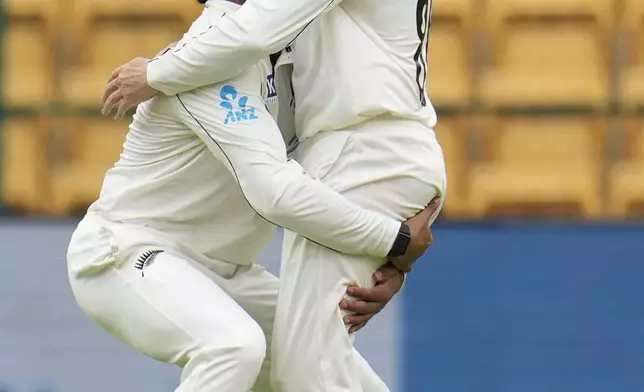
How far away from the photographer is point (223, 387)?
6.47ft

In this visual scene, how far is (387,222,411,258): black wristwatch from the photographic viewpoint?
2025 millimetres

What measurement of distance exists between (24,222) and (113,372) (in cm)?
45

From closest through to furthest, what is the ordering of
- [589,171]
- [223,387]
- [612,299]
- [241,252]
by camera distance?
[223,387]
[241,252]
[612,299]
[589,171]

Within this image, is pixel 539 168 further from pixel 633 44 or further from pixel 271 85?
pixel 271 85

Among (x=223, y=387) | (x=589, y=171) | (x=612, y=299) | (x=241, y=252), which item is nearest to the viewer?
(x=223, y=387)

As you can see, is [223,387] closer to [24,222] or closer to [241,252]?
[241,252]

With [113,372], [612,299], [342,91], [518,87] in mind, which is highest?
[342,91]

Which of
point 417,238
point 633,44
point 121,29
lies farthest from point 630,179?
point 417,238

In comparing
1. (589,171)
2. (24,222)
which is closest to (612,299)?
(589,171)

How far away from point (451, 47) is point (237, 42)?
2.10 m

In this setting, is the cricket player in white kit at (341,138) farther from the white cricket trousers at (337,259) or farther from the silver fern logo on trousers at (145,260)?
the silver fern logo on trousers at (145,260)

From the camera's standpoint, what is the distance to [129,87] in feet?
6.71

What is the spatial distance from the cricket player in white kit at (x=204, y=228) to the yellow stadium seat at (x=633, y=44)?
1.95 m

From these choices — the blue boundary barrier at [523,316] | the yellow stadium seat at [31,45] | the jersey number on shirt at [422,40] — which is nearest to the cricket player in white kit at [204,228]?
the jersey number on shirt at [422,40]
